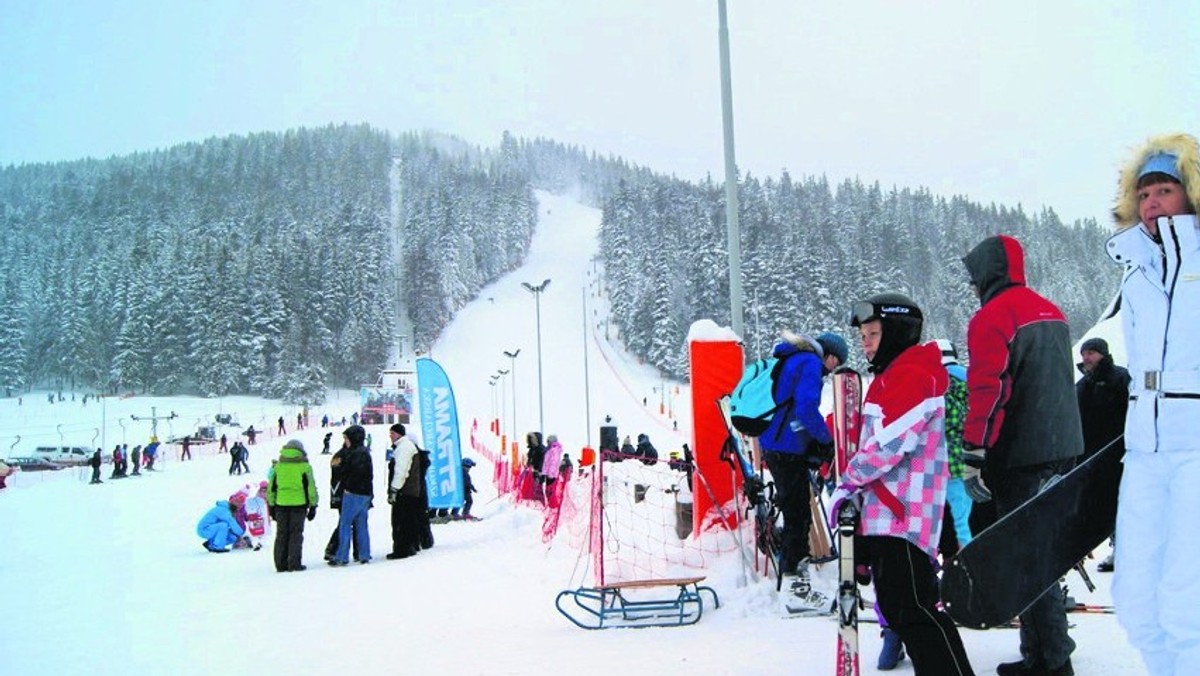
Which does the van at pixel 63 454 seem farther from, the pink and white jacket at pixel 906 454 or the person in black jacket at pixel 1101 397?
the pink and white jacket at pixel 906 454

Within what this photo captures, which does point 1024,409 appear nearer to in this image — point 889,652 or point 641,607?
point 889,652

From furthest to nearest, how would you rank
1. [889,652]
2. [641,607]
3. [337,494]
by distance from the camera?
[337,494] → [641,607] → [889,652]

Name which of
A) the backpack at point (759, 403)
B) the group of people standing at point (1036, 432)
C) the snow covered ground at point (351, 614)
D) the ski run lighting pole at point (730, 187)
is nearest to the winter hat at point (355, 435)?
the snow covered ground at point (351, 614)

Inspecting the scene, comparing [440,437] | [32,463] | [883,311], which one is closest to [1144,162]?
[883,311]

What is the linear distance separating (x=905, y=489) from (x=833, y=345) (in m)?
2.47

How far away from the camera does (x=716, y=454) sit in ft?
24.2

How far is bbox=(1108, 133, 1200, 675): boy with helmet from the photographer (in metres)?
2.29

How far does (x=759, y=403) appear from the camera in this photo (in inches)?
205

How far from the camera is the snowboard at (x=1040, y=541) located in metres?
2.74

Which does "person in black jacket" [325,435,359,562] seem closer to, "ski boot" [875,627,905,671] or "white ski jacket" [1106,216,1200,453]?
"ski boot" [875,627,905,671]

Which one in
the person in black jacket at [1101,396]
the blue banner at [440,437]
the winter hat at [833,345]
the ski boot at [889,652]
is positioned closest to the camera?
the ski boot at [889,652]

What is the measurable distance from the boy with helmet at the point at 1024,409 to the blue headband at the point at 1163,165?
1.13m

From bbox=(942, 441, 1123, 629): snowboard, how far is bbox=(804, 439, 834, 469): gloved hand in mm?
2342

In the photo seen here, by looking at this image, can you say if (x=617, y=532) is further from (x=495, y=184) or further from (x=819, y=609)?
(x=495, y=184)
